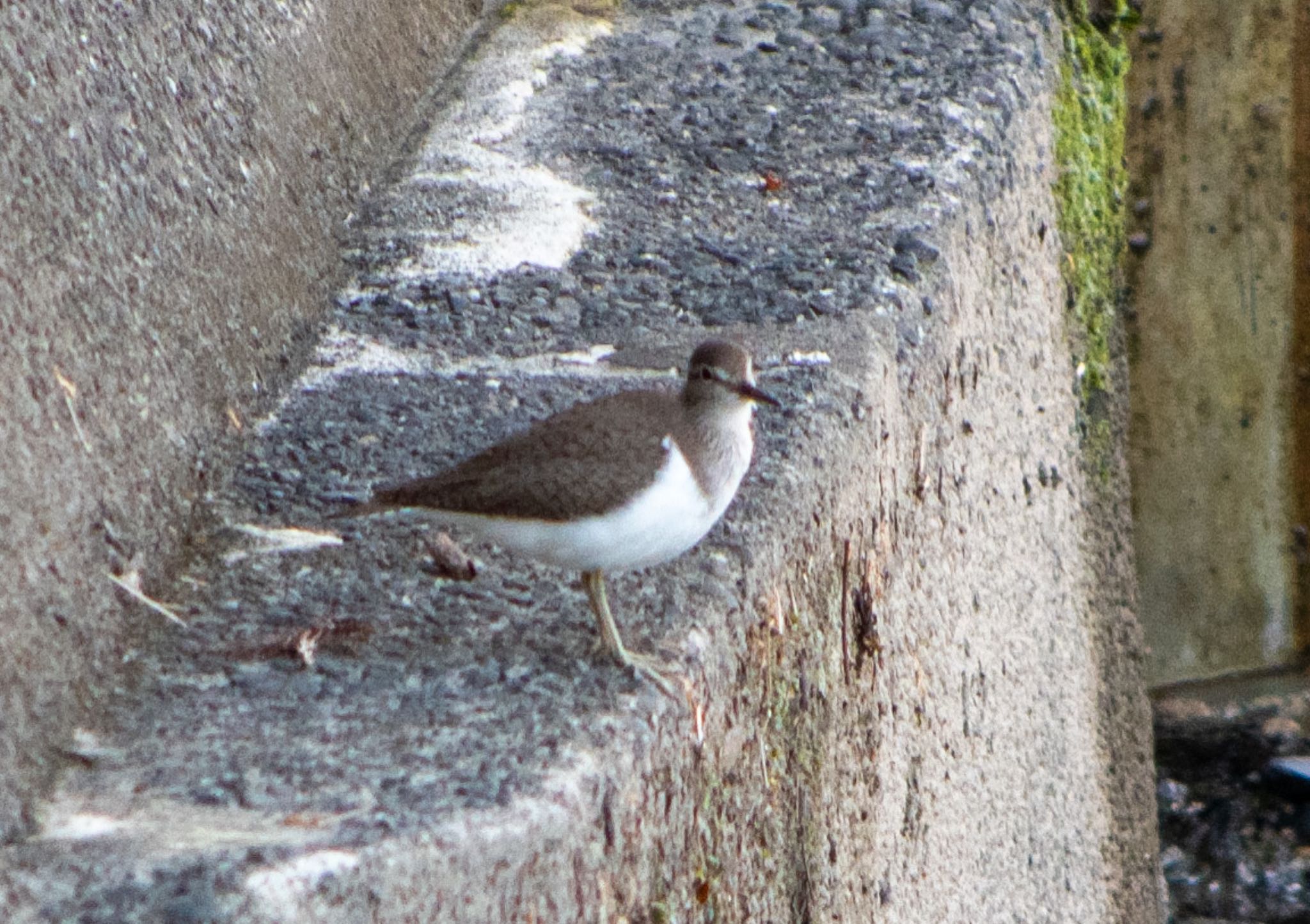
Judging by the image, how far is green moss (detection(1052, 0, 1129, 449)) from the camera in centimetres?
408

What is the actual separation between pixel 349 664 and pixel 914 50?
93.7 inches

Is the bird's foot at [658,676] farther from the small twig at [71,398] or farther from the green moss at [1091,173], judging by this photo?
the green moss at [1091,173]

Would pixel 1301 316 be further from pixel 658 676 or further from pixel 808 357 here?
pixel 658 676

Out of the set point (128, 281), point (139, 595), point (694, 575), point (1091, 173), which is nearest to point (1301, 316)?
point (1091, 173)

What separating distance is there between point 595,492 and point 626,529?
73 millimetres

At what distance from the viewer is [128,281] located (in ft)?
6.82

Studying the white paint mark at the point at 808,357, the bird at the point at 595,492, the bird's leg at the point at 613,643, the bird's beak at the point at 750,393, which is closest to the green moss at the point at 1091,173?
the white paint mark at the point at 808,357

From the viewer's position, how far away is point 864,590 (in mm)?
2561

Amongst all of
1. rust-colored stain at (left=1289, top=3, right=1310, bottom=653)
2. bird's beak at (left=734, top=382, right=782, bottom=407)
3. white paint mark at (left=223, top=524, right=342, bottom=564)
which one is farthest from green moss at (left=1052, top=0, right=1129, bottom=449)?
white paint mark at (left=223, top=524, right=342, bottom=564)

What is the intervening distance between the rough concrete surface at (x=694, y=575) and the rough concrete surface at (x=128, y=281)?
0.29 ft

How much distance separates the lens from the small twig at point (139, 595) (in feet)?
6.27

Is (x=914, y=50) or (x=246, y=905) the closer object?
(x=246, y=905)

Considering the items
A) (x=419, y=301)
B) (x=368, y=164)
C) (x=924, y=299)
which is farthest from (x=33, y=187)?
(x=924, y=299)

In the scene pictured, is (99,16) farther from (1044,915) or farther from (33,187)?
(1044,915)
